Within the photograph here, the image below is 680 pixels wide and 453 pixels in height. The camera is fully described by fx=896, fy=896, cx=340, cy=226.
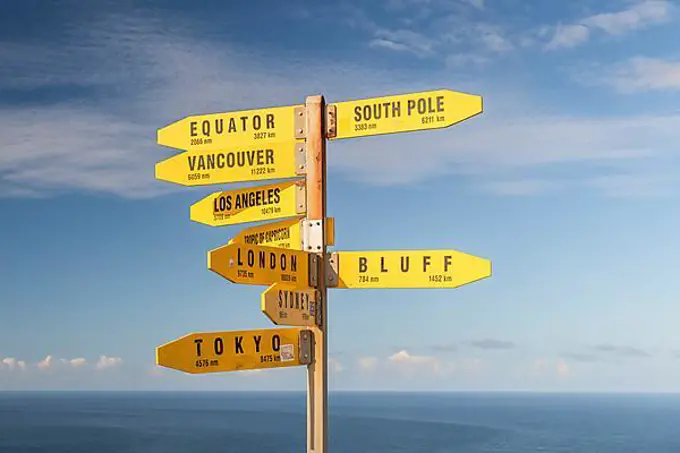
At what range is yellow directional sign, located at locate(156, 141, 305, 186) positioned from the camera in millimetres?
5805

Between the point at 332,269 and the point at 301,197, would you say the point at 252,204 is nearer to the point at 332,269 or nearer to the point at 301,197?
the point at 301,197

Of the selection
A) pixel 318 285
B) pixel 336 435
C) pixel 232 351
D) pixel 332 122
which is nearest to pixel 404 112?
pixel 332 122

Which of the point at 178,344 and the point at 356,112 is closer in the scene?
the point at 178,344

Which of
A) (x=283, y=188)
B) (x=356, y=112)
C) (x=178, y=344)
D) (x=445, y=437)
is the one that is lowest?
(x=445, y=437)

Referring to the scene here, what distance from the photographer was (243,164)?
5.86m

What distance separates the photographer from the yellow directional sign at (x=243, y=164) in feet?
19.0

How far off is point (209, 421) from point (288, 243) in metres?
96.2

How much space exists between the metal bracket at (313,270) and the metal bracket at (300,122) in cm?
80

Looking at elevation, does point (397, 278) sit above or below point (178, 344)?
above

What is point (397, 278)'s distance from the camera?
217 inches

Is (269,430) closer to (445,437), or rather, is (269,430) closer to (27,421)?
(445,437)

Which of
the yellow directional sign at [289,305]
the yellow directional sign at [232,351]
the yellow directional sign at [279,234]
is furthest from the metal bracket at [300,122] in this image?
the yellow directional sign at [232,351]

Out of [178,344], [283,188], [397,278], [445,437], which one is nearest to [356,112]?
[283,188]

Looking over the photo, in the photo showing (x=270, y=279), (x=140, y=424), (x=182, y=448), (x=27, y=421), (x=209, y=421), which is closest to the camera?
(x=270, y=279)
